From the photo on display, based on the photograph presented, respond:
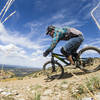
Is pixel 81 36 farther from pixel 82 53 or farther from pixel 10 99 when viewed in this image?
pixel 10 99

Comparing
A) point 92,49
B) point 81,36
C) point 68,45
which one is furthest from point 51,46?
point 92,49

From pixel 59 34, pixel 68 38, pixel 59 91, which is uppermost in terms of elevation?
pixel 59 34

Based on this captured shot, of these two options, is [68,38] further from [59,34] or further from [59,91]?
[59,91]

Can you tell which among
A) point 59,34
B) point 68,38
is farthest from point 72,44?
point 59,34

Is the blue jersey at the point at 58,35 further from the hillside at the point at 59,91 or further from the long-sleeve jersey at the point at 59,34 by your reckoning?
the hillside at the point at 59,91

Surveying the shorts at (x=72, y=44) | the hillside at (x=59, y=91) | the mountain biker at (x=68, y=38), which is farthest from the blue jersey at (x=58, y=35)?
the hillside at (x=59, y=91)

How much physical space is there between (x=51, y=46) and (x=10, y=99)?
3.44 m

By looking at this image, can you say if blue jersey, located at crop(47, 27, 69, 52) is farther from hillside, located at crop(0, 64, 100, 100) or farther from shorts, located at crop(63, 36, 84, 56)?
hillside, located at crop(0, 64, 100, 100)

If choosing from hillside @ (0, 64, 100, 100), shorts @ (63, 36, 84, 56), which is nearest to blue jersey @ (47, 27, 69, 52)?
shorts @ (63, 36, 84, 56)

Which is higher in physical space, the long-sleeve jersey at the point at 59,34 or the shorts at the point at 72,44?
the long-sleeve jersey at the point at 59,34

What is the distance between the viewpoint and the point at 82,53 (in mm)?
6449

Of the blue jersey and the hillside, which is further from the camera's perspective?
the blue jersey

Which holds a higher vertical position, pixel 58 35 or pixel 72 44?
pixel 58 35

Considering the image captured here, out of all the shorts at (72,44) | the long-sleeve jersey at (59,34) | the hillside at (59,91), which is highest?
the long-sleeve jersey at (59,34)
